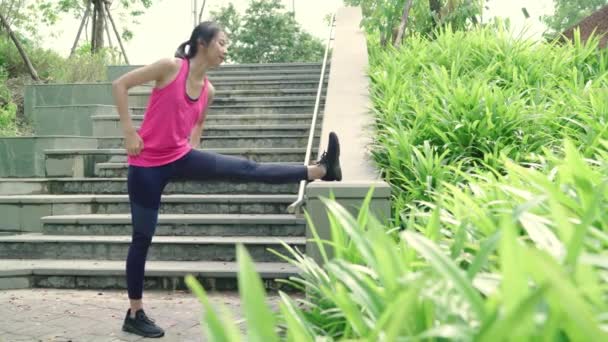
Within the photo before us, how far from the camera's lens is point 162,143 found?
315 centimetres

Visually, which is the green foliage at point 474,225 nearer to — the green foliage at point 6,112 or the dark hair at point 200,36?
the dark hair at point 200,36

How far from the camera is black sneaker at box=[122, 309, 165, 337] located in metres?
3.19

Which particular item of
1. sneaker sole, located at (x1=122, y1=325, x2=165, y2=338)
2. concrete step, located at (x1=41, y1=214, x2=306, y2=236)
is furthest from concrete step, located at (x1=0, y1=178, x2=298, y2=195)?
sneaker sole, located at (x1=122, y1=325, x2=165, y2=338)

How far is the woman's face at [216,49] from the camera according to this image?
3234 mm

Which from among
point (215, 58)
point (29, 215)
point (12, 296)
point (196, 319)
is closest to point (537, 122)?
point (215, 58)

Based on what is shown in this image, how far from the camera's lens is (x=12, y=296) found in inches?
159

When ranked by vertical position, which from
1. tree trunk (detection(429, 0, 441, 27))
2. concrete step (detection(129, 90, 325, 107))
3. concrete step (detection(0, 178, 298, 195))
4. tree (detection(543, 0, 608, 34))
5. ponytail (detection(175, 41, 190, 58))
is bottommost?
concrete step (detection(0, 178, 298, 195))

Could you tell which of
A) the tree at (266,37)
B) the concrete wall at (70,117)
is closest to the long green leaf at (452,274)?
the concrete wall at (70,117)

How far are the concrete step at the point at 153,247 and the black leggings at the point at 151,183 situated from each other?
1038mm

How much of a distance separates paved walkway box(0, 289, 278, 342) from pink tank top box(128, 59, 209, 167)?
0.89 m

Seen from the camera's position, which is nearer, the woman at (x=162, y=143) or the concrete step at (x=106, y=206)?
the woman at (x=162, y=143)

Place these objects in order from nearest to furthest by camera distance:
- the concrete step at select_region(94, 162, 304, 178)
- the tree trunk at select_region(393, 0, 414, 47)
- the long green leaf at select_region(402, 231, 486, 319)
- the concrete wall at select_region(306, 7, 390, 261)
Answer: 1. the long green leaf at select_region(402, 231, 486, 319)
2. the concrete wall at select_region(306, 7, 390, 261)
3. the concrete step at select_region(94, 162, 304, 178)
4. the tree trunk at select_region(393, 0, 414, 47)

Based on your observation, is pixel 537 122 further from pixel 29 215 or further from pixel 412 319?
pixel 29 215

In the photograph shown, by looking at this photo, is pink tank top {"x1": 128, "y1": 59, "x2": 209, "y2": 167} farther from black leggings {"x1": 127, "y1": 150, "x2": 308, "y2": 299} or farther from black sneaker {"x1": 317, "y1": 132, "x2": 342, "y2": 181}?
black sneaker {"x1": 317, "y1": 132, "x2": 342, "y2": 181}
